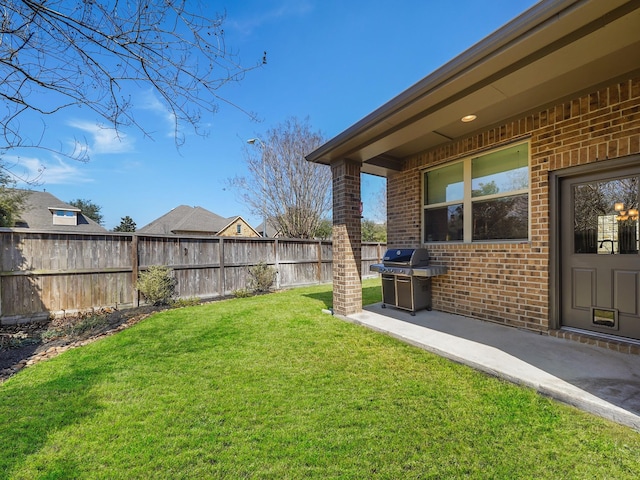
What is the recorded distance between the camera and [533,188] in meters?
3.66

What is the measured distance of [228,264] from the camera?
7.65 meters

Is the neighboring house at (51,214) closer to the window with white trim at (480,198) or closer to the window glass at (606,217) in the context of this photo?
the window with white trim at (480,198)

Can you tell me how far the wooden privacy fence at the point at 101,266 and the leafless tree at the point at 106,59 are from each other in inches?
155

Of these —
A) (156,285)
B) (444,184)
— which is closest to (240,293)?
(156,285)

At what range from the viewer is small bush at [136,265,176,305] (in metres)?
6.09

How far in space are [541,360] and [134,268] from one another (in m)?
7.35

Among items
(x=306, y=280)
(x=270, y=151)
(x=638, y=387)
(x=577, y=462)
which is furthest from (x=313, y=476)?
(x=270, y=151)

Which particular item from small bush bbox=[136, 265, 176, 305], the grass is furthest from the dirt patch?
the grass

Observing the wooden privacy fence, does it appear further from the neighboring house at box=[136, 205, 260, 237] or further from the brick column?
the neighboring house at box=[136, 205, 260, 237]

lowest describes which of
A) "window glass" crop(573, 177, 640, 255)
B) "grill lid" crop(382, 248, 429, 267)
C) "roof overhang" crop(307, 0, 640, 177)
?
"grill lid" crop(382, 248, 429, 267)

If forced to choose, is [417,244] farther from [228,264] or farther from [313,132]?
[313,132]

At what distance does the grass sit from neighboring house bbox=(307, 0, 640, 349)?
1.85 meters

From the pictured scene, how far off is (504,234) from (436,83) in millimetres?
2620

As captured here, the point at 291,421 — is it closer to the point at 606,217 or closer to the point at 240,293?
the point at 606,217
